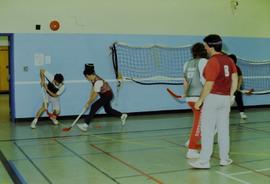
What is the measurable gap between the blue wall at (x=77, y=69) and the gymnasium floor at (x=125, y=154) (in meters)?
0.71

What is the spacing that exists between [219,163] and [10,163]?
2.99 m

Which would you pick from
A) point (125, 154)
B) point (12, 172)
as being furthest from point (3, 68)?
point (12, 172)

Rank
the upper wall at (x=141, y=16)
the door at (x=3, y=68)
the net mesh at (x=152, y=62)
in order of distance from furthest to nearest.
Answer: the door at (x=3, y=68)
the net mesh at (x=152, y=62)
the upper wall at (x=141, y=16)

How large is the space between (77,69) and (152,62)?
208 centimetres

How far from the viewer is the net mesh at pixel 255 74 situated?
12414 mm

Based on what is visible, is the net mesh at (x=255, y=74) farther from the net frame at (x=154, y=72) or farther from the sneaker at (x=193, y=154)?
the sneaker at (x=193, y=154)

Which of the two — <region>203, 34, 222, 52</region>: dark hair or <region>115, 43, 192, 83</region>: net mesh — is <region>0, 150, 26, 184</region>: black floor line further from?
<region>115, 43, 192, 83</region>: net mesh

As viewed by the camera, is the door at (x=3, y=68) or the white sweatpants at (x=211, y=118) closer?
the white sweatpants at (x=211, y=118)

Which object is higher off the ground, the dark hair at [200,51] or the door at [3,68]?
the dark hair at [200,51]

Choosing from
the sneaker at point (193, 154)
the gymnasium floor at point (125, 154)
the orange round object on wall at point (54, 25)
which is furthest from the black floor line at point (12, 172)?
the orange round object on wall at point (54, 25)

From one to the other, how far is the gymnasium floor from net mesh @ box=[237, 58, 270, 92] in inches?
104

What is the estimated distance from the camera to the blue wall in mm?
9930

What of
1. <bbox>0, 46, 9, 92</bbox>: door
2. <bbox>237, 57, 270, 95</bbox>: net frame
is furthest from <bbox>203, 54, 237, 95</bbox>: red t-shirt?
<bbox>0, 46, 9, 92</bbox>: door

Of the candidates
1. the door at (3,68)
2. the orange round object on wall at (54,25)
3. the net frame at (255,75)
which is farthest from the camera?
the door at (3,68)
